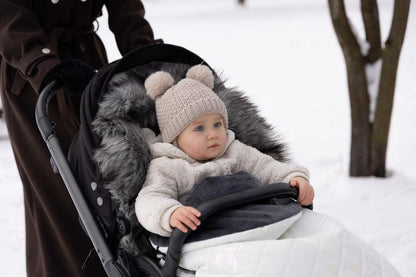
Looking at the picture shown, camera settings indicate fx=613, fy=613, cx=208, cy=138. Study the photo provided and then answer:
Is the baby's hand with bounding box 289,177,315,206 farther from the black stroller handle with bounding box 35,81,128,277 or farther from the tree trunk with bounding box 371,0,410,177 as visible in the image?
the tree trunk with bounding box 371,0,410,177

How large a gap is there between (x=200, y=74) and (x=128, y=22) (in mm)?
717

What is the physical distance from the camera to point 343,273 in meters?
1.73

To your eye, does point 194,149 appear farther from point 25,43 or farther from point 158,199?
point 25,43

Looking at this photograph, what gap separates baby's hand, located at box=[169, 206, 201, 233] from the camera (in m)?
1.82

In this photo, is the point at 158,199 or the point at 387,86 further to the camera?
the point at 387,86

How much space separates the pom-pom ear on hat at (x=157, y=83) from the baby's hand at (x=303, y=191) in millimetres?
586

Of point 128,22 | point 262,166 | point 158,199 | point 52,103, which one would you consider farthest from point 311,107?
point 158,199

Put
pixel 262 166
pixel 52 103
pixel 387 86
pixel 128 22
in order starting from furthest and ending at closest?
pixel 387 86, pixel 128 22, pixel 52 103, pixel 262 166

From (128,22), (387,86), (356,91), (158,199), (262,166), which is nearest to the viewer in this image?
(158,199)

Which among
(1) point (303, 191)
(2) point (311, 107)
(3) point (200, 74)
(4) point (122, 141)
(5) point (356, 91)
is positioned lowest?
(2) point (311, 107)

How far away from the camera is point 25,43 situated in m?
2.43

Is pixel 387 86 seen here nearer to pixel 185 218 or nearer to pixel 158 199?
pixel 158 199

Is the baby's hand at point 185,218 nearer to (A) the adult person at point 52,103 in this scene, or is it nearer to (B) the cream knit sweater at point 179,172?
(B) the cream knit sweater at point 179,172

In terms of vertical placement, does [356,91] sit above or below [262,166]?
below
